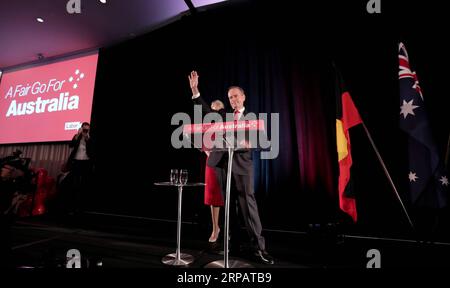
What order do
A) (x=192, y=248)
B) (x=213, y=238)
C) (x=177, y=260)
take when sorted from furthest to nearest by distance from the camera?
1. (x=213, y=238)
2. (x=192, y=248)
3. (x=177, y=260)

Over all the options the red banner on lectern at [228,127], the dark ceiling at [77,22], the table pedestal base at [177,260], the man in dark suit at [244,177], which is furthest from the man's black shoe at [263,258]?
the dark ceiling at [77,22]

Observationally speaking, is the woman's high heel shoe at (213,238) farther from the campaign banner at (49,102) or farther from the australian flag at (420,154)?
the campaign banner at (49,102)

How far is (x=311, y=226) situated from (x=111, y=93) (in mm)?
4569

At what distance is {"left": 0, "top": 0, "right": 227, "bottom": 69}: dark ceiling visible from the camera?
3.89m

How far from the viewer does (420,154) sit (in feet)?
7.13

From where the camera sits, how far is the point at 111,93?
478 centimetres

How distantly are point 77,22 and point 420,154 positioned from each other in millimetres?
5754

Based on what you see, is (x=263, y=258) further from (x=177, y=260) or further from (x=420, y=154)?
(x=420, y=154)

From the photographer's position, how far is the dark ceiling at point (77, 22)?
3895 mm

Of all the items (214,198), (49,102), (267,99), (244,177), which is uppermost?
(49,102)

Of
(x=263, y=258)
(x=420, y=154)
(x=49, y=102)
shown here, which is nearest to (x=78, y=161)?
(x=49, y=102)

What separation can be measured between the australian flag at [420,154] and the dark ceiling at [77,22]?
3141 mm

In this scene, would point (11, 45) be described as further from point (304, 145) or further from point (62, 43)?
point (304, 145)
